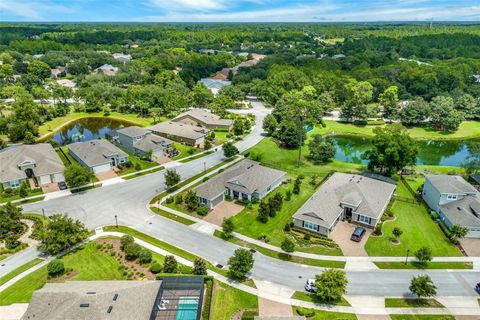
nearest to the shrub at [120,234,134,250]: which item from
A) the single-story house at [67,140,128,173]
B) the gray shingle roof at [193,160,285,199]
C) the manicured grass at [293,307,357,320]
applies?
the gray shingle roof at [193,160,285,199]

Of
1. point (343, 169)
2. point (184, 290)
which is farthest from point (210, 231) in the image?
point (343, 169)

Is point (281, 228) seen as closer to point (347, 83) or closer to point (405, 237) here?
point (405, 237)

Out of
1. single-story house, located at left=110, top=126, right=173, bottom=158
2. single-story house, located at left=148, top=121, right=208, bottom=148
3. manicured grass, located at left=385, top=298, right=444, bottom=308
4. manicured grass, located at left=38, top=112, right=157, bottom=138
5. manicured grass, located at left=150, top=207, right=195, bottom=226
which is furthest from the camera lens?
manicured grass, located at left=38, top=112, right=157, bottom=138

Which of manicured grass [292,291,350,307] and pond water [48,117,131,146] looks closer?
manicured grass [292,291,350,307]

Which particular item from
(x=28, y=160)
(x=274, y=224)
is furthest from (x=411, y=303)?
(x=28, y=160)

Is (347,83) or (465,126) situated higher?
(347,83)

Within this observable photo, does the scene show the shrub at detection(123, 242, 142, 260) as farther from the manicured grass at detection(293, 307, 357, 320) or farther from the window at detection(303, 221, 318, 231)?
the window at detection(303, 221, 318, 231)
